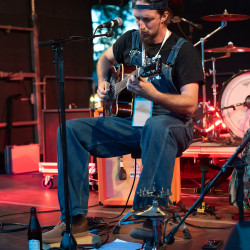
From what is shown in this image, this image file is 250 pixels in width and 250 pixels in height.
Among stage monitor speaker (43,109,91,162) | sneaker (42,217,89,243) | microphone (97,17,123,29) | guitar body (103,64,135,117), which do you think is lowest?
sneaker (42,217,89,243)

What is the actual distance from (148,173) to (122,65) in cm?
101

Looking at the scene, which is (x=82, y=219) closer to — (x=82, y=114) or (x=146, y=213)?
(x=146, y=213)

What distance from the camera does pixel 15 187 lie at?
5.79 m

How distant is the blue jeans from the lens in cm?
265

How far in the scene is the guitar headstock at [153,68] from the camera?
2.64m

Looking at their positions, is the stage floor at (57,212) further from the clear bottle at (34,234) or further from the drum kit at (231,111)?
the drum kit at (231,111)

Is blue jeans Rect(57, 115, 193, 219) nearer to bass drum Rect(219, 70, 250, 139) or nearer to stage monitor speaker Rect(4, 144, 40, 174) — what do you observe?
bass drum Rect(219, 70, 250, 139)

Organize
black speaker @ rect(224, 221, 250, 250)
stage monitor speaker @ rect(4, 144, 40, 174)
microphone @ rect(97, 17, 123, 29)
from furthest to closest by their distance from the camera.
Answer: stage monitor speaker @ rect(4, 144, 40, 174), microphone @ rect(97, 17, 123, 29), black speaker @ rect(224, 221, 250, 250)

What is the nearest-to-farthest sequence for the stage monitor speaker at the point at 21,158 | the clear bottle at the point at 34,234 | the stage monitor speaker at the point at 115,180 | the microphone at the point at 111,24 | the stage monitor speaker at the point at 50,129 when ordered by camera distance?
the clear bottle at the point at 34,234 → the microphone at the point at 111,24 → the stage monitor speaker at the point at 115,180 → the stage monitor speaker at the point at 50,129 → the stage monitor speaker at the point at 21,158

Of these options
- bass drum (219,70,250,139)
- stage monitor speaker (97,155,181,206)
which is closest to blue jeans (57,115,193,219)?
stage monitor speaker (97,155,181,206)

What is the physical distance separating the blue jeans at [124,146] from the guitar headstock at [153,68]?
0.27m

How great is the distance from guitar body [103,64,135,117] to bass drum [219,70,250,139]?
245cm

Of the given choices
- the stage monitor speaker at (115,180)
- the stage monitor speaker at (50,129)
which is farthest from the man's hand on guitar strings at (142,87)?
the stage monitor speaker at (50,129)

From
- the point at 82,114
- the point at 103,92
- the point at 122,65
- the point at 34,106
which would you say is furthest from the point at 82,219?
the point at 34,106
